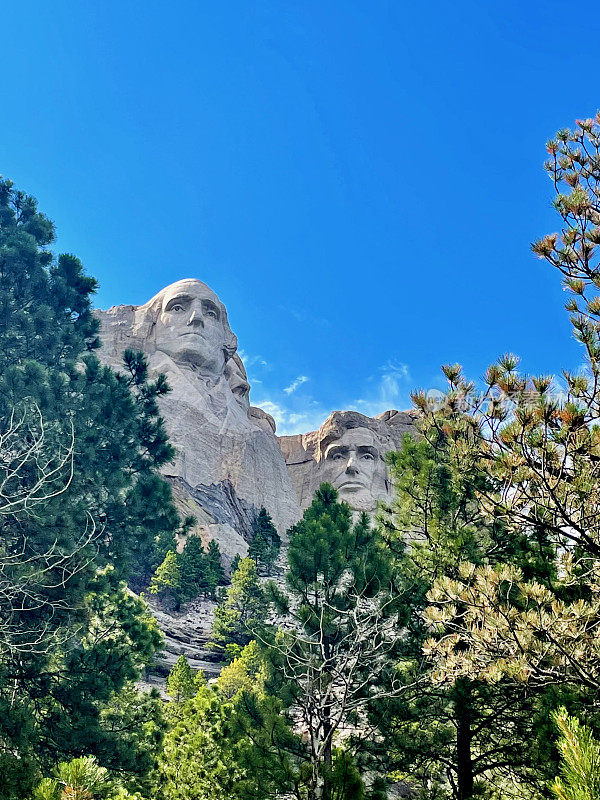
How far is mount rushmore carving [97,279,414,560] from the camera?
49.4 metres

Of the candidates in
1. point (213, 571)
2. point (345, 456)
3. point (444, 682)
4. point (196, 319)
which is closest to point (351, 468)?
point (345, 456)

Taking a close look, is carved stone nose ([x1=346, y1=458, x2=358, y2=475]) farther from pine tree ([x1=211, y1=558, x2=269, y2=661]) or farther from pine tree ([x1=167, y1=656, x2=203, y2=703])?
pine tree ([x1=167, y1=656, x2=203, y2=703])

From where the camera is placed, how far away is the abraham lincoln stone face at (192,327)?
54.9 m

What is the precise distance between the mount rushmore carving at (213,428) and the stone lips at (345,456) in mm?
160

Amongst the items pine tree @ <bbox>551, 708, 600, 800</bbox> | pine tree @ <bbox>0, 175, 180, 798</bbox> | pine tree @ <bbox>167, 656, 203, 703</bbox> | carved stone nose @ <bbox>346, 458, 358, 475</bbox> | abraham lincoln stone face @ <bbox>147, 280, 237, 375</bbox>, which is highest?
abraham lincoln stone face @ <bbox>147, 280, 237, 375</bbox>

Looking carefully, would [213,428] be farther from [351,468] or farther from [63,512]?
[63,512]

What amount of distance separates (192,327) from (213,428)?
10.1 metres

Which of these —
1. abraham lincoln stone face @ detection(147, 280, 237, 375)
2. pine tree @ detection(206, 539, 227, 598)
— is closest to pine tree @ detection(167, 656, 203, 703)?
pine tree @ detection(206, 539, 227, 598)

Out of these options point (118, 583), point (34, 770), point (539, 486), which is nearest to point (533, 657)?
point (539, 486)

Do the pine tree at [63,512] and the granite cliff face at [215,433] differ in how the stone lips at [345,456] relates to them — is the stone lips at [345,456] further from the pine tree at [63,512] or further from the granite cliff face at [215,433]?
the pine tree at [63,512]

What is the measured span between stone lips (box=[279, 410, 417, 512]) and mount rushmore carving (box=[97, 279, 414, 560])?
0.52 feet

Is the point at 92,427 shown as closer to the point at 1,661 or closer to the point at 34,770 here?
the point at 1,661

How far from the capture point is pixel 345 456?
67.4 metres

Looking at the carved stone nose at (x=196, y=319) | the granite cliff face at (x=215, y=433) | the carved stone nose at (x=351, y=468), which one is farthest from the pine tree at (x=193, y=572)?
the carved stone nose at (x=351, y=468)
